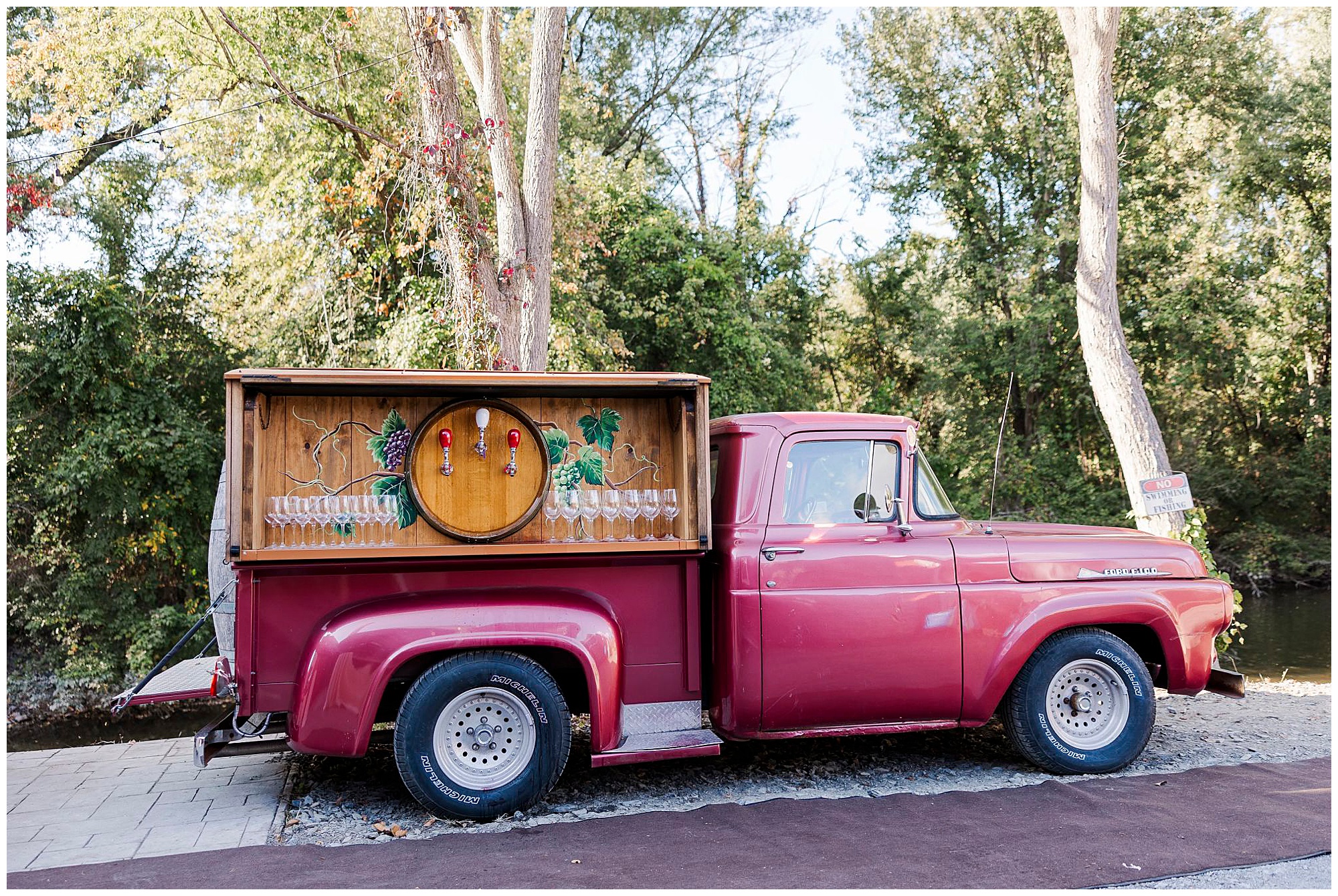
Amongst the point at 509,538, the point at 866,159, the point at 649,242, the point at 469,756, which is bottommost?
the point at 469,756

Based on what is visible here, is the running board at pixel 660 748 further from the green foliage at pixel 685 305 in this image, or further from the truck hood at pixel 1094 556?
the green foliage at pixel 685 305

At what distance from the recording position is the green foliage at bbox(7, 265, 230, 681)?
12.5m

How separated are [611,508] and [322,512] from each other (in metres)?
1.59

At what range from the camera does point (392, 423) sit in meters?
5.45

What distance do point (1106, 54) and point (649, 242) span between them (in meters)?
8.62

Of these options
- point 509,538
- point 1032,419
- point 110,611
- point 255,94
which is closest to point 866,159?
point 1032,419

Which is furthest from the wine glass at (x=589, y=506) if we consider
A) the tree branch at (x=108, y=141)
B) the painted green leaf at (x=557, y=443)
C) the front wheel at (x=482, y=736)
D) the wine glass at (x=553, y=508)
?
the tree branch at (x=108, y=141)

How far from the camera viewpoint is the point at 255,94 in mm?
12734

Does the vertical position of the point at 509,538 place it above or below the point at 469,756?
above

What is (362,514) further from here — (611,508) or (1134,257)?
(1134,257)

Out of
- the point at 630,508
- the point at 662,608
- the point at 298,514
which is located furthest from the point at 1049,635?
the point at 298,514

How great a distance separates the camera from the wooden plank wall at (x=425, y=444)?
5.20 metres

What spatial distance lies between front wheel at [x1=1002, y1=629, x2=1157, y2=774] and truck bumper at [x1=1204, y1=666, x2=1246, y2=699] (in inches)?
22.5

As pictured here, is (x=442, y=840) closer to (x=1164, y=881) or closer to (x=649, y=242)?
(x=1164, y=881)
